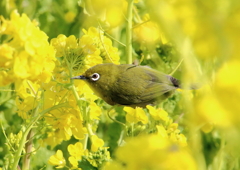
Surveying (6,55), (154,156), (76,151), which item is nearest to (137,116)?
(76,151)

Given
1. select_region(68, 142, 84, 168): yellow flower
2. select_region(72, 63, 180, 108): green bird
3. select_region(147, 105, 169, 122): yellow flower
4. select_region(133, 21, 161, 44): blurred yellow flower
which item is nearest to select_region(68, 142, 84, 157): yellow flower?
select_region(68, 142, 84, 168): yellow flower

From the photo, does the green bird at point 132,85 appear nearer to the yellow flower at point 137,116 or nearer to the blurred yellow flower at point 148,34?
the blurred yellow flower at point 148,34

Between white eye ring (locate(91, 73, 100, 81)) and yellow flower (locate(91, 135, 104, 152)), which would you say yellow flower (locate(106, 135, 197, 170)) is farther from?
white eye ring (locate(91, 73, 100, 81))

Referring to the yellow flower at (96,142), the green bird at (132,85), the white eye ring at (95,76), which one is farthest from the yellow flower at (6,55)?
the green bird at (132,85)

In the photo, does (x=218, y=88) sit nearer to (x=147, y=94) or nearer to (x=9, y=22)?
(x=9, y=22)

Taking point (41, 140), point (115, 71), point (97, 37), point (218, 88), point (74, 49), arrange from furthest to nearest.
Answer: point (115, 71) < point (41, 140) < point (97, 37) < point (74, 49) < point (218, 88)

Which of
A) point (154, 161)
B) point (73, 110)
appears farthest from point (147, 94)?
point (154, 161)

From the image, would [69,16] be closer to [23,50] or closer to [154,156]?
[23,50]

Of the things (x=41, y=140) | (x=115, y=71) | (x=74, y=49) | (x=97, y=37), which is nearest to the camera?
(x=74, y=49)
